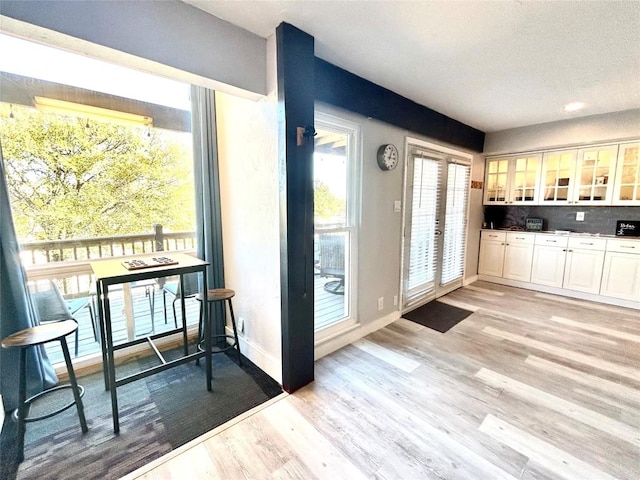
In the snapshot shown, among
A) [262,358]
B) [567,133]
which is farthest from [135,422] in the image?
[567,133]

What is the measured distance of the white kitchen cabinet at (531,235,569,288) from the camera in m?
3.99

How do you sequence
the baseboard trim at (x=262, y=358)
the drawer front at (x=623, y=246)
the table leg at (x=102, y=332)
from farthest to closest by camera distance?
the drawer front at (x=623, y=246) → the baseboard trim at (x=262, y=358) → the table leg at (x=102, y=332)

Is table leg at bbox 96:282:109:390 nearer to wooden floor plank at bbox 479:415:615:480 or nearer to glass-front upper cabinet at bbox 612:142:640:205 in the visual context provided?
wooden floor plank at bbox 479:415:615:480

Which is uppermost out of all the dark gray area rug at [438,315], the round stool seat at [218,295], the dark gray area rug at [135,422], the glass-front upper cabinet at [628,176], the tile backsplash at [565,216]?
the glass-front upper cabinet at [628,176]

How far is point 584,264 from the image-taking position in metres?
3.81

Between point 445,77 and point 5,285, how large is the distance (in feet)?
11.9

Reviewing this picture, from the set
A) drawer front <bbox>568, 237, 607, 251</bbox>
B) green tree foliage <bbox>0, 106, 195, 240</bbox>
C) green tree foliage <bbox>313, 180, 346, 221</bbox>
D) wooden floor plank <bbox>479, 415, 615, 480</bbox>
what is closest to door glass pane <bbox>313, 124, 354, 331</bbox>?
green tree foliage <bbox>313, 180, 346, 221</bbox>

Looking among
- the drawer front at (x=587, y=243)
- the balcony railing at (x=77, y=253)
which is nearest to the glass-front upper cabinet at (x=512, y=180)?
the drawer front at (x=587, y=243)

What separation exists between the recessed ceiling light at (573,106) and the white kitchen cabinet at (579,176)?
2.80 ft

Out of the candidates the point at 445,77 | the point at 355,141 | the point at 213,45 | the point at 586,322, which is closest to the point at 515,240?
the point at 586,322

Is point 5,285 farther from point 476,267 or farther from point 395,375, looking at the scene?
point 476,267

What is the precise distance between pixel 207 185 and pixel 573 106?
4.14 metres

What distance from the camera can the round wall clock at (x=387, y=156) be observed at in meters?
2.79

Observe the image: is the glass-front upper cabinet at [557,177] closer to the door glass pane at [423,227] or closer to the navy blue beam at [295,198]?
the door glass pane at [423,227]
